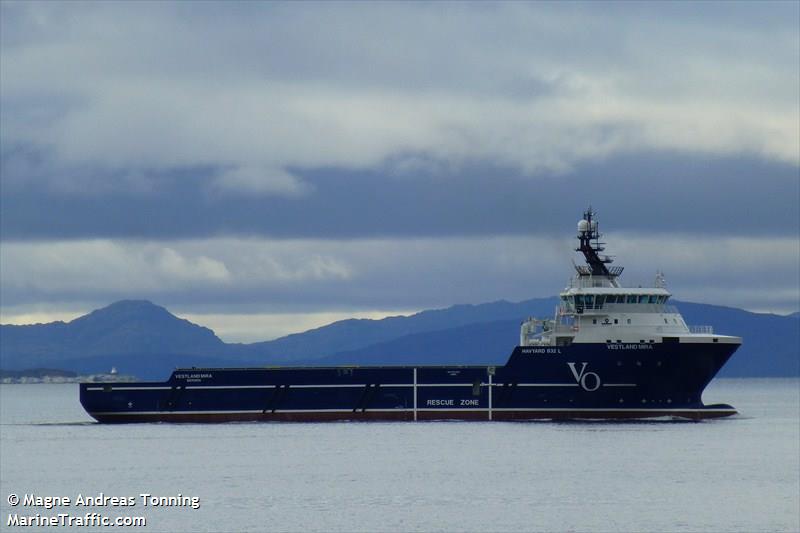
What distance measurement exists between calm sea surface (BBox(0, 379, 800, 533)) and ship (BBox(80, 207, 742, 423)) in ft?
4.55

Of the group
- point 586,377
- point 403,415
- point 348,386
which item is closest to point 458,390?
point 403,415

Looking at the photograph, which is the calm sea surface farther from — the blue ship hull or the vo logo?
the vo logo

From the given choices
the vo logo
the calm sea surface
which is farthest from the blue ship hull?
the calm sea surface

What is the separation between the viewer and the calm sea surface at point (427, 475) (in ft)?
175

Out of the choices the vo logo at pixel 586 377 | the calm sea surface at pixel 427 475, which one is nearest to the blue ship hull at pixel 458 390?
the vo logo at pixel 586 377

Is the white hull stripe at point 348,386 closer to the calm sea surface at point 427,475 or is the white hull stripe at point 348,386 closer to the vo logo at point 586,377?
the vo logo at point 586,377

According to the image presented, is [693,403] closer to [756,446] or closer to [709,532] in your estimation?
[756,446]

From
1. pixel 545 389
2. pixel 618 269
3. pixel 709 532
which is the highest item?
pixel 618 269

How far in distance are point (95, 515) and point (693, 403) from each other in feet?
139

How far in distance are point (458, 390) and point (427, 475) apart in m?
24.0

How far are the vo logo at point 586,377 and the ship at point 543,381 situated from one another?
0.05 metres

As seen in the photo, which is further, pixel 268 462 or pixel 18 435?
pixel 18 435

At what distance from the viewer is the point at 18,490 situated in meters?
62.0

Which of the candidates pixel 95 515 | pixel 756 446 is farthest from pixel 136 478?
pixel 756 446
